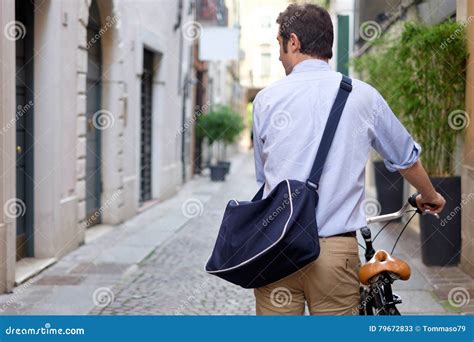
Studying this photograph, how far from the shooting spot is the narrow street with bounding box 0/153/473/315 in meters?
5.76

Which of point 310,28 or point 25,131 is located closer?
point 310,28

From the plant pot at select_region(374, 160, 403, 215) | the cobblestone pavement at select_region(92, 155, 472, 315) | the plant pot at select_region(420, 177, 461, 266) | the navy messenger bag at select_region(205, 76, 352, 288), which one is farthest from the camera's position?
the plant pot at select_region(374, 160, 403, 215)

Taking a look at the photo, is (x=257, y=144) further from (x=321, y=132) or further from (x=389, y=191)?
(x=389, y=191)

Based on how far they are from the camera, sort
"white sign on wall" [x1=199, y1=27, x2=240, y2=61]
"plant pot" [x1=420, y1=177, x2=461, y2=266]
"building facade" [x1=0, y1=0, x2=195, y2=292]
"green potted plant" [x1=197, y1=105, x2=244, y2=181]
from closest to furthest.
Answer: "building facade" [x1=0, y1=0, x2=195, y2=292] → "plant pot" [x1=420, y1=177, x2=461, y2=266] → "white sign on wall" [x1=199, y1=27, x2=240, y2=61] → "green potted plant" [x1=197, y1=105, x2=244, y2=181]

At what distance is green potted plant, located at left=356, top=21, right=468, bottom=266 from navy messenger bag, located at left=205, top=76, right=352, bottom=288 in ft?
16.8

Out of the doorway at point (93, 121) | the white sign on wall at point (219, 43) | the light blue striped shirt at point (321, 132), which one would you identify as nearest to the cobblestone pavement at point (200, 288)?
the doorway at point (93, 121)

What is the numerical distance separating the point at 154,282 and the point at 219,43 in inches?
526

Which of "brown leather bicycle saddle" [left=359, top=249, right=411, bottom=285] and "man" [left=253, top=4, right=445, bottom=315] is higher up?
"man" [left=253, top=4, right=445, bottom=315]

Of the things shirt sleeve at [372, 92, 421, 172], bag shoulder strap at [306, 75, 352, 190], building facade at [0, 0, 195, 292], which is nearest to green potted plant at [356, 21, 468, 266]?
building facade at [0, 0, 195, 292]

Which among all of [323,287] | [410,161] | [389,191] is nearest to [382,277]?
[323,287]

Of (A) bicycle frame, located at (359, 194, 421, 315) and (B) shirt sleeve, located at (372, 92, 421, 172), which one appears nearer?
(B) shirt sleeve, located at (372, 92, 421, 172)

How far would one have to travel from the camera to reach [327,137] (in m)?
2.27

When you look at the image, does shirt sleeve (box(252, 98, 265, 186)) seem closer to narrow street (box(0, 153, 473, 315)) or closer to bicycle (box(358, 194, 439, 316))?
bicycle (box(358, 194, 439, 316))

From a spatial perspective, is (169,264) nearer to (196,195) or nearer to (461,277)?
(461,277)
